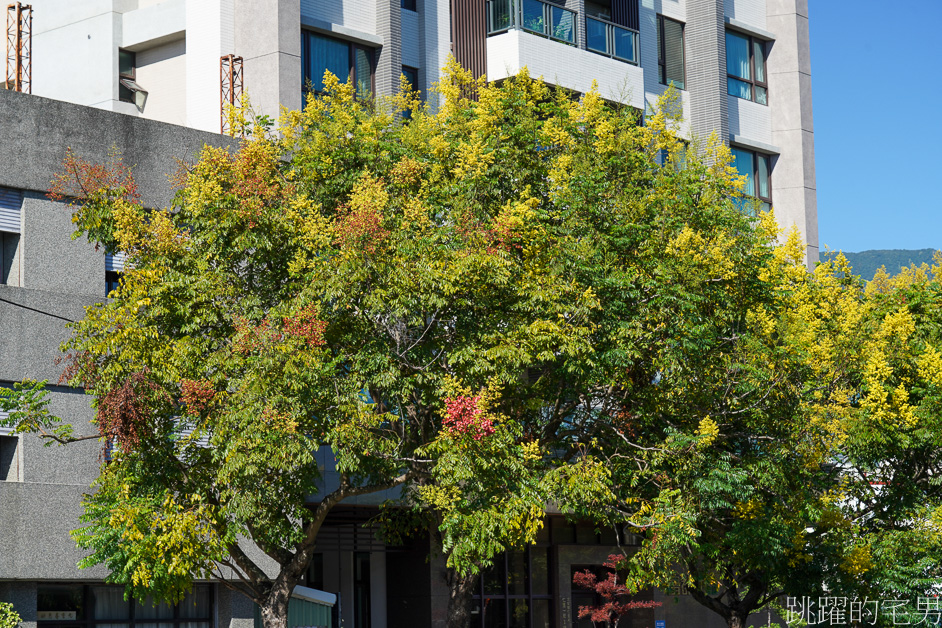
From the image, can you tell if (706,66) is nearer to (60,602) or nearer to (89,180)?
(89,180)

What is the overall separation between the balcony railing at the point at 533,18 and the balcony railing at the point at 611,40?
0.70 metres

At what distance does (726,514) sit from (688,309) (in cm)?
540

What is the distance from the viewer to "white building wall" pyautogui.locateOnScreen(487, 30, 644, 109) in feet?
102

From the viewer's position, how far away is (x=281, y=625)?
18750 millimetres

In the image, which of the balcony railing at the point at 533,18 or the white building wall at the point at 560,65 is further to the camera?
the balcony railing at the point at 533,18

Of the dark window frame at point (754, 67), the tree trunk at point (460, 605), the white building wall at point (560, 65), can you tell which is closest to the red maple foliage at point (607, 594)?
the tree trunk at point (460, 605)

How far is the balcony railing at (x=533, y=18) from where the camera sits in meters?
31.5

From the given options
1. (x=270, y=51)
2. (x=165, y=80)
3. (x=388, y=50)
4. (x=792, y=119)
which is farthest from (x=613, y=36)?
(x=165, y=80)

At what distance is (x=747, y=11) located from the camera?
1567 inches

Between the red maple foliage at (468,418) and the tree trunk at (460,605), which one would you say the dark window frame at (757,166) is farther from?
the red maple foliage at (468,418)

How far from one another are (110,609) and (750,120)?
975 inches

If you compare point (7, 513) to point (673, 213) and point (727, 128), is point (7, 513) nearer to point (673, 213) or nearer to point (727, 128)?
point (673, 213)

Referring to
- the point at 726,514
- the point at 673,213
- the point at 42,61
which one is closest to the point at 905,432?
the point at 726,514

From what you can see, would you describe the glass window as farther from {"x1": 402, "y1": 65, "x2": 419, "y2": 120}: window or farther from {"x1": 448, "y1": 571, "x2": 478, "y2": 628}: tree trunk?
{"x1": 402, "y1": 65, "x2": 419, "y2": 120}: window
